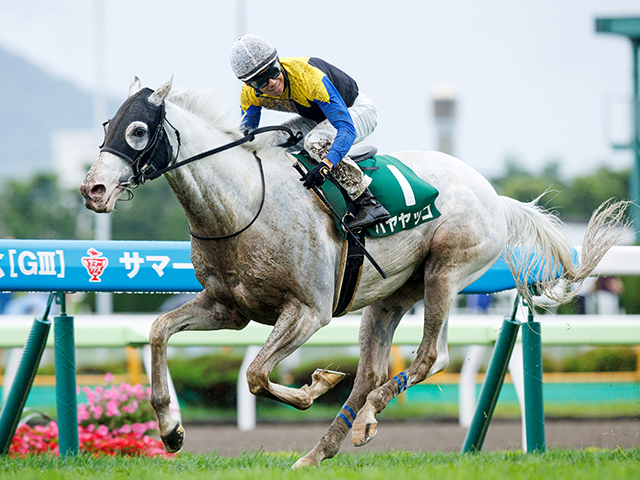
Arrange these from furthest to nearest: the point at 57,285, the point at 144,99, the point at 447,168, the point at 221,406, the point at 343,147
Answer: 1. the point at 221,406
2. the point at 57,285
3. the point at 447,168
4. the point at 343,147
5. the point at 144,99

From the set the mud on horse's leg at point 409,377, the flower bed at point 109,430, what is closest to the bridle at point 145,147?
the mud on horse's leg at point 409,377

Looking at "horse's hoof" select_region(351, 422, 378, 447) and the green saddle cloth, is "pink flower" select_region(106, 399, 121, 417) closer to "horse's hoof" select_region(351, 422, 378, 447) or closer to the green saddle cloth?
"horse's hoof" select_region(351, 422, 378, 447)

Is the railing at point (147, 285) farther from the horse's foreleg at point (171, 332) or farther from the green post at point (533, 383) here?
the horse's foreleg at point (171, 332)

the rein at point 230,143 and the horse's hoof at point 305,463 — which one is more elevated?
the rein at point 230,143

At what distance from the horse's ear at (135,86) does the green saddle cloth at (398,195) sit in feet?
2.57

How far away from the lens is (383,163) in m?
3.88

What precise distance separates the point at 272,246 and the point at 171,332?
642 mm

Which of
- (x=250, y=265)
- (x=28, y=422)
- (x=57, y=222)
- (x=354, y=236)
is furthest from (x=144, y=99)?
(x=57, y=222)

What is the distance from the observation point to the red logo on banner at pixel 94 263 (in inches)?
178

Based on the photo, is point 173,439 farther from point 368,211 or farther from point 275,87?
point 275,87

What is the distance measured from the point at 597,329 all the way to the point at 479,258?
2110 mm

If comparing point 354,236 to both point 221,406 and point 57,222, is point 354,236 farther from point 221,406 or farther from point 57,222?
point 57,222

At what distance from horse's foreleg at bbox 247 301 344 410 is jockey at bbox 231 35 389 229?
48cm

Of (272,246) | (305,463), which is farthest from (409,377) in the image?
(272,246)
